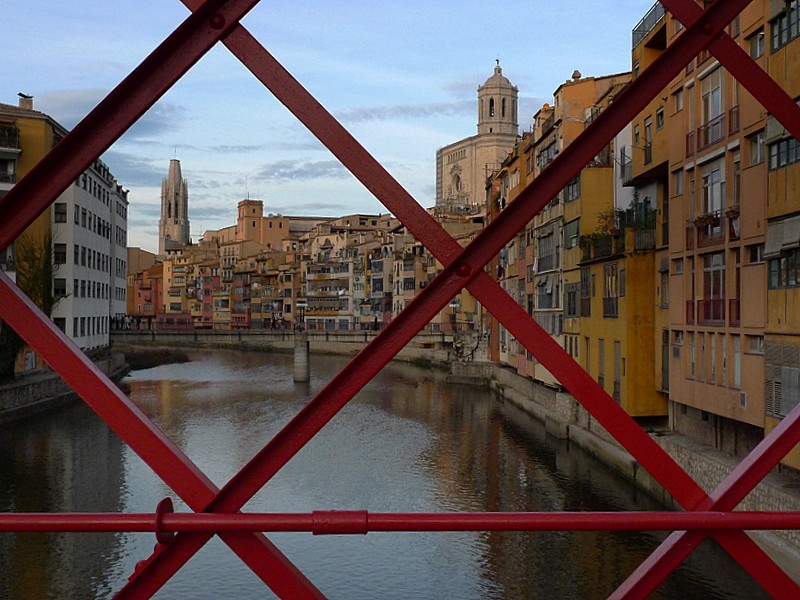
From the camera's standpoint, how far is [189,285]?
290 ft

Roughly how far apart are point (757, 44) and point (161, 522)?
12535 millimetres

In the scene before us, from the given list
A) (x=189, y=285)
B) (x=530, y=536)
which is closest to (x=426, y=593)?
(x=530, y=536)

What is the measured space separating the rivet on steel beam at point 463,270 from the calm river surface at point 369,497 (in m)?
10.1

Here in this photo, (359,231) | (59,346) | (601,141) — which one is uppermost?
(359,231)

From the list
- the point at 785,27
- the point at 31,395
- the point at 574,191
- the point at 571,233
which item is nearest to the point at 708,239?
the point at 785,27

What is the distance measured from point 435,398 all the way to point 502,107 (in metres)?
92.0

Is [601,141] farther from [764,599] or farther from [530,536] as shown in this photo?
[530,536]

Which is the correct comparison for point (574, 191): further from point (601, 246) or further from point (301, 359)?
point (301, 359)

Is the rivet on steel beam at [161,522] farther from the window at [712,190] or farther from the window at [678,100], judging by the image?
the window at [678,100]

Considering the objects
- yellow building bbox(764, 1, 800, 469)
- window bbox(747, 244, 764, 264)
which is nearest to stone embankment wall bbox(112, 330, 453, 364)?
window bbox(747, 244, 764, 264)

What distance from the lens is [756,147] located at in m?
12.5

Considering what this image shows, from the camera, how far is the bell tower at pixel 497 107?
387 feet

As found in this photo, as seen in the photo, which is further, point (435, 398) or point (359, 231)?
point (359, 231)

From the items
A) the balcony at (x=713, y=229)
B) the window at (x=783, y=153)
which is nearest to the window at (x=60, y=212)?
the balcony at (x=713, y=229)
